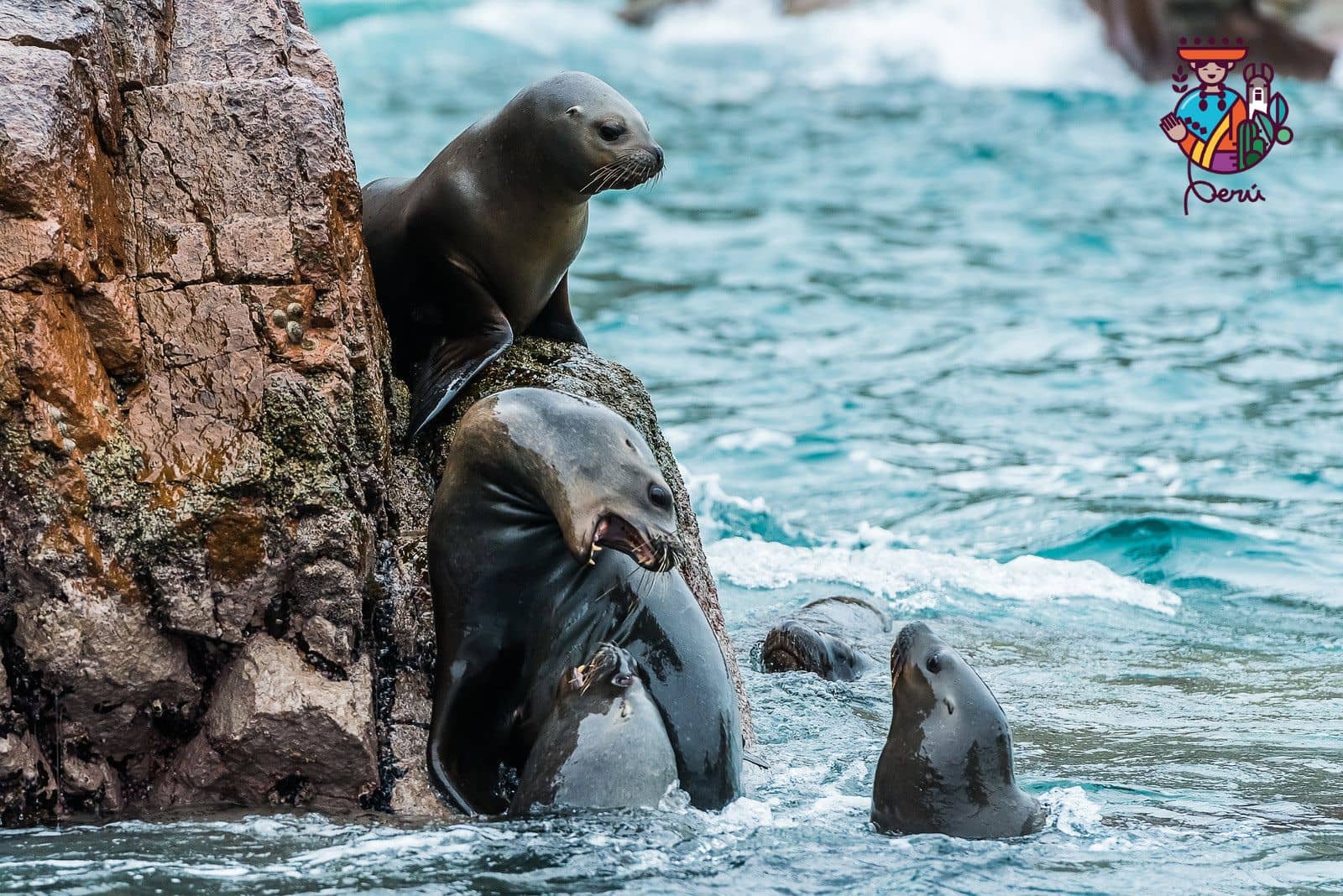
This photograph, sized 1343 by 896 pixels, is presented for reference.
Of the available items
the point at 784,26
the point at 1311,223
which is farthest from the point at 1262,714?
the point at 784,26

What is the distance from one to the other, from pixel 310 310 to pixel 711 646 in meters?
1.31

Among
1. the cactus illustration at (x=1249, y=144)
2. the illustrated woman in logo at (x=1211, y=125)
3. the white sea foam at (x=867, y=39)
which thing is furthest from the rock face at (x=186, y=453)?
the white sea foam at (x=867, y=39)

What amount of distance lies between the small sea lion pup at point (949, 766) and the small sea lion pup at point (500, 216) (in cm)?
160

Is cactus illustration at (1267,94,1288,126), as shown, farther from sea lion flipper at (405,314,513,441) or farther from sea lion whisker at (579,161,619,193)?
sea lion flipper at (405,314,513,441)

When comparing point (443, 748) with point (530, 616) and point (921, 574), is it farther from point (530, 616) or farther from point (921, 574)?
point (921, 574)

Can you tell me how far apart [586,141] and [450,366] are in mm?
836

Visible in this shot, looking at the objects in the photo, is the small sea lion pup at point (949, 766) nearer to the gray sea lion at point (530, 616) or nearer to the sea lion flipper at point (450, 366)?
the gray sea lion at point (530, 616)

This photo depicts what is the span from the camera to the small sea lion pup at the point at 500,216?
525cm

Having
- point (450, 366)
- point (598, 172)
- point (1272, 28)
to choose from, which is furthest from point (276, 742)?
point (1272, 28)

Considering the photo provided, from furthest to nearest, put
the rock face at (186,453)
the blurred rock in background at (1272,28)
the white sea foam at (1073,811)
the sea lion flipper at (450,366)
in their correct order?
the blurred rock in background at (1272,28) < the sea lion flipper at (450,366) < the white sea foam at (1073,811) < the rock face at (186,453)

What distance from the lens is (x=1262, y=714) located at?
20.0ft

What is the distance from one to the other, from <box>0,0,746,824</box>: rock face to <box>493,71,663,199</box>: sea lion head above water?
2.83 ft

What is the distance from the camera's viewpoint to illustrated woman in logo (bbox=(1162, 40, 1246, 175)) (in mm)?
18203

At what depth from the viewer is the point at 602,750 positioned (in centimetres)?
406
